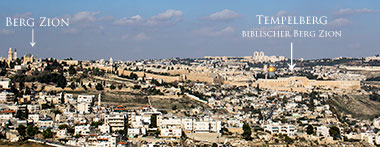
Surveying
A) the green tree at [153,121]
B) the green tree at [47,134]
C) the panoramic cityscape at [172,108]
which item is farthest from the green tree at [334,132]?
the green tree at [47,134]

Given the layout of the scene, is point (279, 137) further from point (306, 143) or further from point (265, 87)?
point (265, 87)

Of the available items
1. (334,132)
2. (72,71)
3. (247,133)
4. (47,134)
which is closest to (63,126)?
(47,134)

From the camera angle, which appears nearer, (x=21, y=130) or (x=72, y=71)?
(x=21, y=130)

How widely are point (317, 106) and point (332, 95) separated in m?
13.2

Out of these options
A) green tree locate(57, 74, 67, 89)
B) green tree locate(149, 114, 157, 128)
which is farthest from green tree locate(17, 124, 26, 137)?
green tree locate(57, 74, 67, 89)

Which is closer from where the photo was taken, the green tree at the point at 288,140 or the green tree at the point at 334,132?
the green tree at the point at 288,140

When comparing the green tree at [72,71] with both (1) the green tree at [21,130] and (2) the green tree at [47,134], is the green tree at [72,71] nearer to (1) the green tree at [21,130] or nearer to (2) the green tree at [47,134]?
(1) the green tree at [21,130]

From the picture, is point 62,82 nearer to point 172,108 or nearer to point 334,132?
point 172,108

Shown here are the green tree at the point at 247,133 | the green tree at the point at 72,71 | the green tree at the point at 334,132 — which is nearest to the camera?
the green tree at the point at 247,133

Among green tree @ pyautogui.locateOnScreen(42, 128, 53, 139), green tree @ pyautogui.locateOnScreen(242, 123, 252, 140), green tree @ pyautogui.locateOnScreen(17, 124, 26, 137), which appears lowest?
green tree @ pyautogui.locateOnScreen(242, 123, 252, 140)

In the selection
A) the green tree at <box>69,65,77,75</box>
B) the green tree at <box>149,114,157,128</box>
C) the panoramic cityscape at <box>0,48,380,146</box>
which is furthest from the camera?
the green tree at <box>69,65,77,75</box>

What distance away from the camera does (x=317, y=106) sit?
204 feet

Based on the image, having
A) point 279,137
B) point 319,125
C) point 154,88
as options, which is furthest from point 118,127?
point 154,88

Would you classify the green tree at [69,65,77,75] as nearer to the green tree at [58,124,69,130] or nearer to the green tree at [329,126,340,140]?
the green tree at [58,124,69,130]
